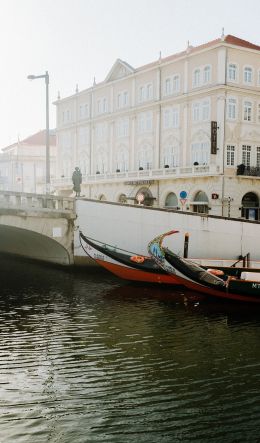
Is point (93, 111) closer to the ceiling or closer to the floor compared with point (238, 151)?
closer to the ceiling

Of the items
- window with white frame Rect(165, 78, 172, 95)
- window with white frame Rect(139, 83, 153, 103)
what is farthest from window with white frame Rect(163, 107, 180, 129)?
window with white frame Rect(139, 83, 153, 103)

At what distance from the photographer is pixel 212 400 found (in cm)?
1227

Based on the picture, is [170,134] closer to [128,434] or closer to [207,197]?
[207,197]

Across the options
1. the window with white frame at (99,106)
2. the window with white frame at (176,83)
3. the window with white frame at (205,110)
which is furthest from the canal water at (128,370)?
the window with white frame at (99,106)

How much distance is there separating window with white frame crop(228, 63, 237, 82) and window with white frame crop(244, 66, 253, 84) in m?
1.21

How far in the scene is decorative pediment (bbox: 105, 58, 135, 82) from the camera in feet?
176

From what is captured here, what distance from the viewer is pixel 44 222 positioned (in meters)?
32.4

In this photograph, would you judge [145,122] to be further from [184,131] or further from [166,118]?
[184,131]

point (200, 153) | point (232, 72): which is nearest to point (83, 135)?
point (200, 153)

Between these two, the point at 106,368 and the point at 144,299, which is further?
the point at 144,299

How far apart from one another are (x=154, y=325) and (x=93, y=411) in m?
8.55

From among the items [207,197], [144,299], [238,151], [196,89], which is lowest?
[144,299]

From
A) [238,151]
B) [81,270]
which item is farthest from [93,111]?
[81,270]

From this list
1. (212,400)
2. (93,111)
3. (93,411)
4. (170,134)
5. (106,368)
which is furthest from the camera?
(93,111)
